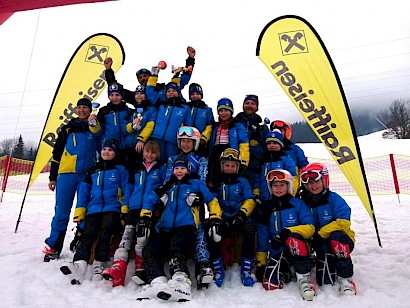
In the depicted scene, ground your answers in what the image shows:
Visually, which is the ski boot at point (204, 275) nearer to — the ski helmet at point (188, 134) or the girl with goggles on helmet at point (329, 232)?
the girl with goggles on helmet at point (329, 232)

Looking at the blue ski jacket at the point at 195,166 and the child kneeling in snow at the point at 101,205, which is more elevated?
the blue ski jacket at the point at 195,166

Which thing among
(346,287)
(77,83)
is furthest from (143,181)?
(77,83)

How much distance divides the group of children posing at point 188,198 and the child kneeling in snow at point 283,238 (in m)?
0.01

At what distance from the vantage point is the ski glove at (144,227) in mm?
3850

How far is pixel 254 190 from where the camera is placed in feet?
15.7

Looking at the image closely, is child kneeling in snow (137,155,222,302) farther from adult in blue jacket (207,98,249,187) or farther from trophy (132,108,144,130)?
trophy (132,108,144,130)

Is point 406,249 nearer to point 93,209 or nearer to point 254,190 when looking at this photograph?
point 254,190

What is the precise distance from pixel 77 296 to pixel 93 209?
115 centimetres

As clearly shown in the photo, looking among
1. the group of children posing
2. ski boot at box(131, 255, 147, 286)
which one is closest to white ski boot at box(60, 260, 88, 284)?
the group of children posing

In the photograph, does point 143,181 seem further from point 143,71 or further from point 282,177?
point 143,71

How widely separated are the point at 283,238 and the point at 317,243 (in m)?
0.50

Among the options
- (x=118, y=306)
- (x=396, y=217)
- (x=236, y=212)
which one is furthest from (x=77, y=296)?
(x=396, y=217)

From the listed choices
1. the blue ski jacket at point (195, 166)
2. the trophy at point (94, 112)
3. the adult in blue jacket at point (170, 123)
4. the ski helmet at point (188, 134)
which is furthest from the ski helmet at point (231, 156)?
the trophy at point (94, 112)

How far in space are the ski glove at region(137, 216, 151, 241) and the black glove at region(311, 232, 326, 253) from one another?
197 cm
